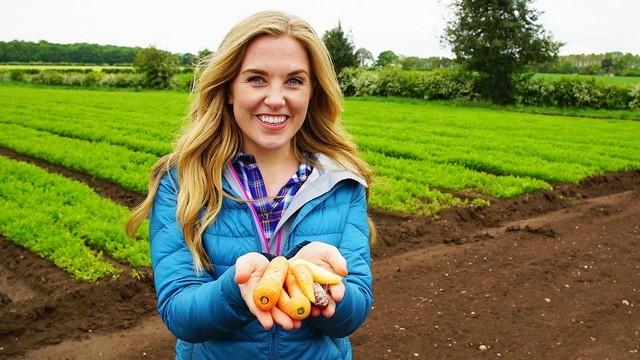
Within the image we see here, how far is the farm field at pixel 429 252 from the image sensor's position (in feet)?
16.5

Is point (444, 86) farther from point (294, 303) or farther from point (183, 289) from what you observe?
point (294, 303)

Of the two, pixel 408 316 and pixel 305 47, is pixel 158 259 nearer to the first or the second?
pixel 305 47

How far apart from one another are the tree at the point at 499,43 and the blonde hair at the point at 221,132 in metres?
32.8

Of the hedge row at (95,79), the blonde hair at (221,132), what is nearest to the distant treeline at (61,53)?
the hedge row at (95,79)

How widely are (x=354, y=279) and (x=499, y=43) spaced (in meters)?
33.5

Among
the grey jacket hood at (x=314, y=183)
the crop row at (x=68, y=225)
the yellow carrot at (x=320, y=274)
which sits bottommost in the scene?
the crop row at (x=68, y=225)

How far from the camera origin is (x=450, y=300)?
574 centimetres

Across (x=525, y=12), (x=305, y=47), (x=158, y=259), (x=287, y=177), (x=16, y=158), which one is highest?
(x=525, y=12)

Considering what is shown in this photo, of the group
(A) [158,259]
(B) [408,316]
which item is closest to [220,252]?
(A) [158,259]

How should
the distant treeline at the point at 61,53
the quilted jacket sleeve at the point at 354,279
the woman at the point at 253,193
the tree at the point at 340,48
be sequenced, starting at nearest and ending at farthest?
the quilted jacket sleeve at the point at 354,279
the woman at the point at 253,193
the tree at the point at 340,48
the distant treeline at the point at 61,53

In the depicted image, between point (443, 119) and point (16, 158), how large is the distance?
48.4 ft

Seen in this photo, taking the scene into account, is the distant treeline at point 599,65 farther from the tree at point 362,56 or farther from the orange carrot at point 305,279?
the orange carrot at point 305,279

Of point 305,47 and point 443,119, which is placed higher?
point 305,47

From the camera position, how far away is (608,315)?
5.44 m
